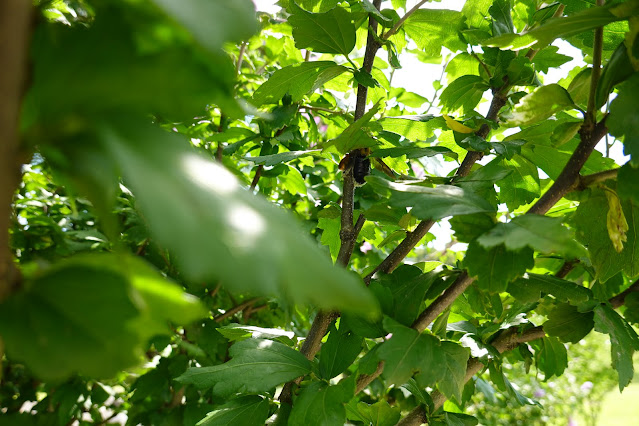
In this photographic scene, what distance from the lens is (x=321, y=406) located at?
2.02 ft

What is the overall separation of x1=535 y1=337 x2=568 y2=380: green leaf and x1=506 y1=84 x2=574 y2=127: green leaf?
0.38 m

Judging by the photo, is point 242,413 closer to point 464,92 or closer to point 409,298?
point 409,298

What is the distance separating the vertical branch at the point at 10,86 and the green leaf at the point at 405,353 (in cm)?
39

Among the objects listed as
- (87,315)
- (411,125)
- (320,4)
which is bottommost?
(87,315)

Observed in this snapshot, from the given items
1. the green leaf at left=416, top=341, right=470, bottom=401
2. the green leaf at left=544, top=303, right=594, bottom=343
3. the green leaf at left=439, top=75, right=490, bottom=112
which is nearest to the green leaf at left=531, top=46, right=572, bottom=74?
the green leaf at left=439, top=75, right=490, bottom=112

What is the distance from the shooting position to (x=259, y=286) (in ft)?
0.73

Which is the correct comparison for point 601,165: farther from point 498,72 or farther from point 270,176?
point 270,176

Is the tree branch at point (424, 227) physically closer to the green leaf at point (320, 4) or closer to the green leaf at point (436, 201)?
the green leaf at point (436, 201)

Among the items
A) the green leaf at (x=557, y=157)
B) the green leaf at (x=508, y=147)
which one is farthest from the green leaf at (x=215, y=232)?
the green leaf at (x=557, y=157)

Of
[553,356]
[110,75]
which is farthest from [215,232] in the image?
[553,356]

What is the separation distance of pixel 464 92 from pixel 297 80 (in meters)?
0.27

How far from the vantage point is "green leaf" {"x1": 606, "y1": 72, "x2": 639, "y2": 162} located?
471 millimetres

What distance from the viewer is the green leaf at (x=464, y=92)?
84 centimetres

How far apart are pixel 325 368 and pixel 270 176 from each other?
0.54 metres
